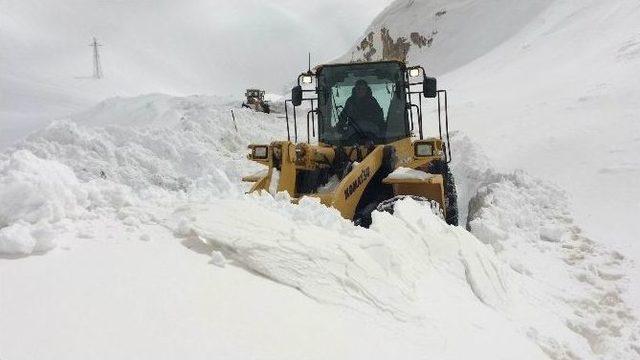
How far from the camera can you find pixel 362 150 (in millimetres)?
7121

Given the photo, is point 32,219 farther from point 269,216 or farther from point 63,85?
point 63,85

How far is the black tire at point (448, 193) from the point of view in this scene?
711 centimetres

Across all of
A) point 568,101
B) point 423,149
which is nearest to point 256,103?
point 568,101

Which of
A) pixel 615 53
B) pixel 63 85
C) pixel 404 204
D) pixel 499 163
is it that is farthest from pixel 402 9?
pixel 404 204

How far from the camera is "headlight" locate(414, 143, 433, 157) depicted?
23.0 ft

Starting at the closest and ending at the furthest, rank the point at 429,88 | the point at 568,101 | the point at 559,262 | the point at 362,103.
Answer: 1. the point at 559,262
2. the point at 429,88
3. the point at 362,103
4. the point at 568,101

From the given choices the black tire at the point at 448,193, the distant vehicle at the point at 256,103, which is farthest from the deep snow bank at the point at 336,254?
the distant vehicle at the point at 256,103

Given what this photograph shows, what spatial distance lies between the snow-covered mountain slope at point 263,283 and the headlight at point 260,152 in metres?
1.54

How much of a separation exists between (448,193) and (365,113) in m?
1.38

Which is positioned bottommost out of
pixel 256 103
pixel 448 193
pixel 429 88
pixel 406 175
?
pixel 448 193

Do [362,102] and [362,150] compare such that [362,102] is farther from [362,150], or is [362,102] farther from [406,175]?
[406,175]

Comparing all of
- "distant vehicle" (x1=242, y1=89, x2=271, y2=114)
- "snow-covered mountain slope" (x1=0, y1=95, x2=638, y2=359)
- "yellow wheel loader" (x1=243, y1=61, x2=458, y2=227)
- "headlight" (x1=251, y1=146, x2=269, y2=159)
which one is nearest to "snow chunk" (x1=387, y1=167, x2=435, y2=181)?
"yellow wheel loader" (x1=243, y1=61, x2=458, y2=227)

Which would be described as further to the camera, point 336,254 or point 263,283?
point 336,254

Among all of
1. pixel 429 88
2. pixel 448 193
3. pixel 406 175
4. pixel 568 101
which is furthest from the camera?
pixel 568 101
